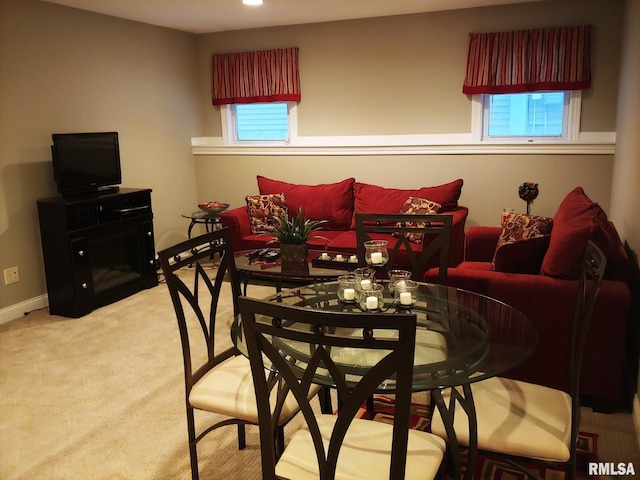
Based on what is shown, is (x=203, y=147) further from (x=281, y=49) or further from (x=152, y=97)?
(x=281, y=49)

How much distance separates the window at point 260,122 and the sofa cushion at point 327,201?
0.81 metres

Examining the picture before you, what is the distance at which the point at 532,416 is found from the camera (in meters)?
1.86

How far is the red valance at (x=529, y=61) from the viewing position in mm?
4531

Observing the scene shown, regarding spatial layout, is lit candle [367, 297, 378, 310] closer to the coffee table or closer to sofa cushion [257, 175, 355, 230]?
the coffee table

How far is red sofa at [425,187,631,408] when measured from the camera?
2.60 m

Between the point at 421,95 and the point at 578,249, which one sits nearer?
the point at 578,249

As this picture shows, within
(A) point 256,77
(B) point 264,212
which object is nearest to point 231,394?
(B) point 264,212

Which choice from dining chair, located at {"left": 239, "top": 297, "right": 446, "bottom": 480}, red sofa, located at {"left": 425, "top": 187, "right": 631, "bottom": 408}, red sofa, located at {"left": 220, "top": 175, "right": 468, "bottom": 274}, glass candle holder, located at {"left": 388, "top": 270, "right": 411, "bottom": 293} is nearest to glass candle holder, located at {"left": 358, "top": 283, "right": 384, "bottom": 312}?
glass candle holder, located at {"left": 388, "top": 270, "right": 411, "bottom": 293}

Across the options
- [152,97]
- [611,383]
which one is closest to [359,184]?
[152,97]

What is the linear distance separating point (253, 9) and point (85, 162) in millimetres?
1927

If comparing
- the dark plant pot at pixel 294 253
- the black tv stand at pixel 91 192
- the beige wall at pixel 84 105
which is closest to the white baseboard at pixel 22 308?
the beige wall at pixel 84 105

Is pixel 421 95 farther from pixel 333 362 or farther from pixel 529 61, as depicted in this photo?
pixel 333 362

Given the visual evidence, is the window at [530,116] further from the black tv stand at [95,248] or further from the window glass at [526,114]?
the black tv stand at [95,248]

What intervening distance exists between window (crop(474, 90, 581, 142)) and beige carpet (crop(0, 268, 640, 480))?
9.38 ft
